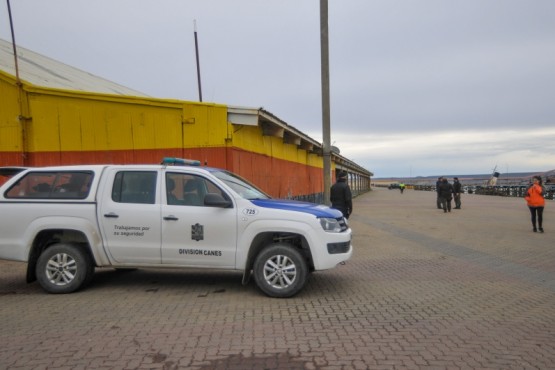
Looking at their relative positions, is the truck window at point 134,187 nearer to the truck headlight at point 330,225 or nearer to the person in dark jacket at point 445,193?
the truck headlight at point 330,225

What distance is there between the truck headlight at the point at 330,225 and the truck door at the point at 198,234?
1157 millimetres

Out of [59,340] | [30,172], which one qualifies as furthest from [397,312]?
[30,172]

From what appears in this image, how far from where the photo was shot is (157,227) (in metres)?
6.35

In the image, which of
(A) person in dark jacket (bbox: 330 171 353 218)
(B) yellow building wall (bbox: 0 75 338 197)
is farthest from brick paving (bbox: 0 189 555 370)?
(B) yellow building wall (bbox: 0 75 338 197)

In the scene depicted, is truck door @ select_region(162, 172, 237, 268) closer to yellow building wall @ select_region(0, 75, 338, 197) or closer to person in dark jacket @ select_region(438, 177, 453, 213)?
yellow building wall @ select_region(0, 75, 338, 197)

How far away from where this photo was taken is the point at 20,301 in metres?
6.23

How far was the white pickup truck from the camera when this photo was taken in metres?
6.19

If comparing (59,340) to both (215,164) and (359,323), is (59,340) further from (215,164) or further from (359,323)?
(215,164)

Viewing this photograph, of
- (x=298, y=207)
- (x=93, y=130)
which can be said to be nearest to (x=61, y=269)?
(x=298, y=207)

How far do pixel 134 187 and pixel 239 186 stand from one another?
1.47 metres

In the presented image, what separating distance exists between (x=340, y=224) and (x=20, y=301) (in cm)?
437

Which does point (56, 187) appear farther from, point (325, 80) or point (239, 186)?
point (325, 80)

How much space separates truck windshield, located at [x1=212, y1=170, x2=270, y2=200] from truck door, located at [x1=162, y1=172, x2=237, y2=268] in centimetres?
29

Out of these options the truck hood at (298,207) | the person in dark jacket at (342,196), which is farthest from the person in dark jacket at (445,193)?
the truck hood at (298,207)
